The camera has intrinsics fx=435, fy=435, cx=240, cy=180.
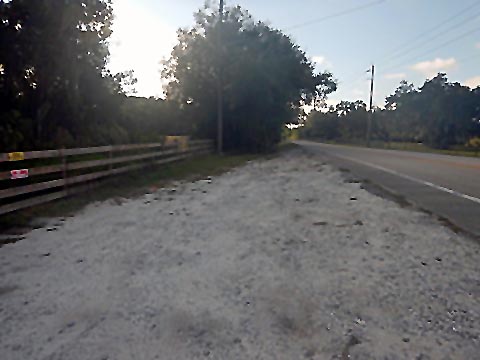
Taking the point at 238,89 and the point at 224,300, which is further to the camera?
the point at 238,89

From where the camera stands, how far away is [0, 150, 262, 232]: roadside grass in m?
6.86

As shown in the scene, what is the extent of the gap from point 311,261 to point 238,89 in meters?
25.8

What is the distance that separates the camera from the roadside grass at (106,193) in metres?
6.86

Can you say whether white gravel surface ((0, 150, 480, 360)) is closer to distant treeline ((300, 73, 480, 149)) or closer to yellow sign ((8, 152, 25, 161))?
yellow sign ((8, 152, 25, 161))

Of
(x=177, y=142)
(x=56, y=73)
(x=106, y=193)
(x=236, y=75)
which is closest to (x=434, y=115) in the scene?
(x=236, y=75)

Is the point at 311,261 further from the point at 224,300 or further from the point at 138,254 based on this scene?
the point at 138,254

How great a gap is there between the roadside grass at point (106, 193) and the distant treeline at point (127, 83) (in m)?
1.63

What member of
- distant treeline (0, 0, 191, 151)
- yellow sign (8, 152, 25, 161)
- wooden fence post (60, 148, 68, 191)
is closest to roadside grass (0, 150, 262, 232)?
wooden fence post (60, 148, 68, 191)

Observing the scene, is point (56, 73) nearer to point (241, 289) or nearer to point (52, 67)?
point (52, 67)

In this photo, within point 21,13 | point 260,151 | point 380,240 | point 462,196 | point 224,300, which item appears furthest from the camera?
point 260,151

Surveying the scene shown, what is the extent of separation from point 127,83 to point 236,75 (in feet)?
37.8

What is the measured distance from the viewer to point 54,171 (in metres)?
8.65

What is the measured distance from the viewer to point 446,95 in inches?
2729

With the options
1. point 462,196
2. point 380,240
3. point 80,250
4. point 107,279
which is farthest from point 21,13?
point 462,196
